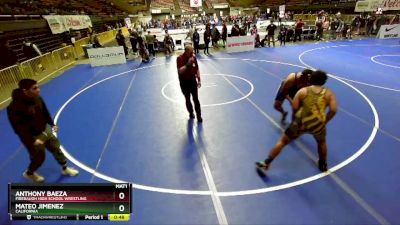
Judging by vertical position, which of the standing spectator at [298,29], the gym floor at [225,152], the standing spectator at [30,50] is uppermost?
the standing spectator at [30,50]

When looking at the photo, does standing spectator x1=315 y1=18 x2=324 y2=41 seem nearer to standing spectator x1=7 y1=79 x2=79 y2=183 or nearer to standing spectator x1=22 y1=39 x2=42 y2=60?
standing spectator x1=22 y1=39 x2=42 y2=60

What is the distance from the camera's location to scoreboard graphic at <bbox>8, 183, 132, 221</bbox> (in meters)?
3.21

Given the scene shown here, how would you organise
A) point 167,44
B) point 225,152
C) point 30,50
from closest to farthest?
point 225,152 → point 30,50 → point 167,44

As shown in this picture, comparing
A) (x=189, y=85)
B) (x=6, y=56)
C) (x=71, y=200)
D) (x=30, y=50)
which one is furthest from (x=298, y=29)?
(x=71, y=200)

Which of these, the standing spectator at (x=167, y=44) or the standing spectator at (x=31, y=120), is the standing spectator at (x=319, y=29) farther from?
the standing spectator at (x=31, y=120)

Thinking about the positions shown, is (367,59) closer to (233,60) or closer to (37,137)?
(233,60)

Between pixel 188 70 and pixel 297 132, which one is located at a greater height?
pixel 188 70

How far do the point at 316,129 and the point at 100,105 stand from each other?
724 cm

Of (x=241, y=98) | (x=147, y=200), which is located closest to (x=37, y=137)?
(x=147, y=200)

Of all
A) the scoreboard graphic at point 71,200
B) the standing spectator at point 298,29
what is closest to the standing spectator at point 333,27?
the standing spectator at point 298,29

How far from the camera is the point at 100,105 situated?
9055mm

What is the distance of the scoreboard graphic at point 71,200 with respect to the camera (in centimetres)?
321

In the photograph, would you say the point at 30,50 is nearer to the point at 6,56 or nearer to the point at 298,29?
the point at 6,56

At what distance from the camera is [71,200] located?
3.25 meters
